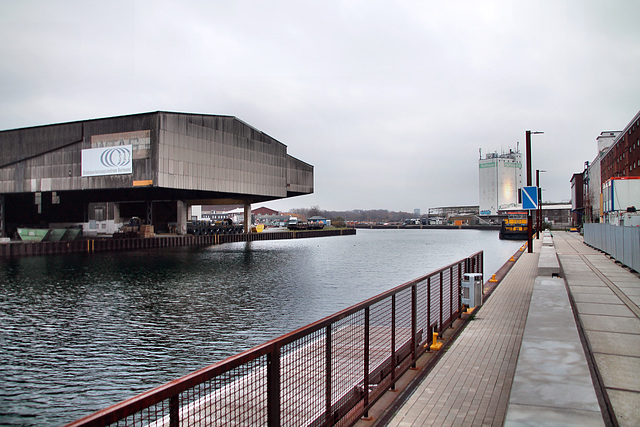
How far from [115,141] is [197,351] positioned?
40516 mm

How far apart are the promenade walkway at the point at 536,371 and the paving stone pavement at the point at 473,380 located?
11 mm

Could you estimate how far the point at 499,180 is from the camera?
184m

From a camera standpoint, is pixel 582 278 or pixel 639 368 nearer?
pixel 639 368

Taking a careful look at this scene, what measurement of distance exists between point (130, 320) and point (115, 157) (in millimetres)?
34655

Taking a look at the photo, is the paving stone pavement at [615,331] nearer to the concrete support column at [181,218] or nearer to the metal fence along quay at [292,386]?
the metal fence along quay at [292,386]

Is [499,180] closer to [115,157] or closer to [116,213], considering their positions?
[116,213]

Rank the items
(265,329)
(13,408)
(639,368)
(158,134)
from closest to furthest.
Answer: (639,368) → (13,408) → (265,329) → (158,134)

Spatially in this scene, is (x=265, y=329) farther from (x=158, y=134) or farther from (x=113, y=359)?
(x=158, y=134)

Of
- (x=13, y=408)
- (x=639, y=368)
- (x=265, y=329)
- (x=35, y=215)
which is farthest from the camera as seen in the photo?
(x=35, y=215)

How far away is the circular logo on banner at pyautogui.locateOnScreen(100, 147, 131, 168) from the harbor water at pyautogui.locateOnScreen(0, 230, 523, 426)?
52.5ft

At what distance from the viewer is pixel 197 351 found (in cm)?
1213

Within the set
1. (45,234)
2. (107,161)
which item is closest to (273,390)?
(107,161)

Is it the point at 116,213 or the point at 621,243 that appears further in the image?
the point at 116,213

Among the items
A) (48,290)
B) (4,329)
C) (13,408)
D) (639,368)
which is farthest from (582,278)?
(48,290)
